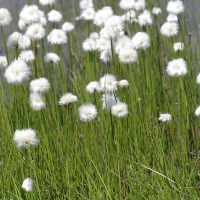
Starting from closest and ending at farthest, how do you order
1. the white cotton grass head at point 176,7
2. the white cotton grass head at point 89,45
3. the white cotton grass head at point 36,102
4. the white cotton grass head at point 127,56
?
1. the white cotton grass head at point 36,102
2. the white cotton grass head at point 127,56
3. the white cotton grass head at point 89,45
4. the white cotton grass head at point 176,7

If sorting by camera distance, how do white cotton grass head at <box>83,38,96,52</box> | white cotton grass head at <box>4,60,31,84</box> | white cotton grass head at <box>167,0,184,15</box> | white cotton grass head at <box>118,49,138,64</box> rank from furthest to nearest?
white cotton grass head at <box>167,0,184,15</box>
white cotton grass head at <box>83,38,96,52</box>
white cotton grass head at <box>118,49,138,64</box>
white cotton grass head at <box>4,60,31,84</box>

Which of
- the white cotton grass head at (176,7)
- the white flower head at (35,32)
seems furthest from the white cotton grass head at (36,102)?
the white cotton grass head at (176,7)

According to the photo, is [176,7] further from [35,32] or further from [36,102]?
[36,102]

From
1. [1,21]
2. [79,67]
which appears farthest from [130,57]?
[79,67]

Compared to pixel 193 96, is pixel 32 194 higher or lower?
lower

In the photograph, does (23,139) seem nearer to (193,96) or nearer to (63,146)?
(63,146)

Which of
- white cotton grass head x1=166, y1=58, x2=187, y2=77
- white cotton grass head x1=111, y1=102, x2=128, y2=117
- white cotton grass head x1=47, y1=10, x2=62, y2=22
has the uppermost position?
white cotton grass head x1=47, y1=10, x2=62, y2=22

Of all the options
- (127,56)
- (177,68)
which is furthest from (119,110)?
(177,68)

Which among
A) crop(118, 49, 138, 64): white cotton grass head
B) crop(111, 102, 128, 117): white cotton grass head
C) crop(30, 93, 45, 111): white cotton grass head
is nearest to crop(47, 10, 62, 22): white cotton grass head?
crop(118, 49, 138, 64): white cotton grass head

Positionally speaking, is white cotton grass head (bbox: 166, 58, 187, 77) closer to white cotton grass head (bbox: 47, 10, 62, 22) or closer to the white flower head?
the white flower head

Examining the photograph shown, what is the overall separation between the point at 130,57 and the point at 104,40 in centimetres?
34

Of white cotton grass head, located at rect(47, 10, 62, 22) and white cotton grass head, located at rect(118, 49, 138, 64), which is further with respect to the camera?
white cotton grass head, located at rect(47, 10, 62, 22)

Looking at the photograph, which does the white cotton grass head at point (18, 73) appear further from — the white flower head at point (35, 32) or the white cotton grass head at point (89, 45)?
the white cotton grass head at point (89, 45)

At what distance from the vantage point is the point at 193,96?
284 cm
